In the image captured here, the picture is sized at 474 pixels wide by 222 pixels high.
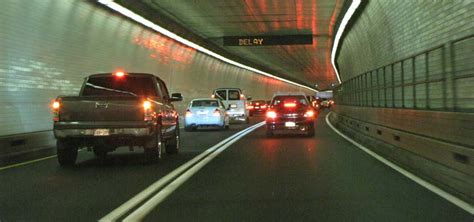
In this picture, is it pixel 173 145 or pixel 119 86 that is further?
pixel 173 145

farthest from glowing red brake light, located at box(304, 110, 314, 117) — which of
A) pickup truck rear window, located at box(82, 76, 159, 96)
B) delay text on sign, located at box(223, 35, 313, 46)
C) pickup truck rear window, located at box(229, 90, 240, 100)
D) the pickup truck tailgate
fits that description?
pickup truck rear window, located at box(229, 90, 240, 100)

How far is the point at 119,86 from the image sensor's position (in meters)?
14.5

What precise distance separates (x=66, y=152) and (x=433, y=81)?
794cm

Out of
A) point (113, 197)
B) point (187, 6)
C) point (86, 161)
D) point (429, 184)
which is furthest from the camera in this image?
point (187, 6)

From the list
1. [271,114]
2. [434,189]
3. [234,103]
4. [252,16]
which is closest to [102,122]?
[434,189]

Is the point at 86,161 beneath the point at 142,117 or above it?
beneath

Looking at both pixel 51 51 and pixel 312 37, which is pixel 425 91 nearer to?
pixel 51 51

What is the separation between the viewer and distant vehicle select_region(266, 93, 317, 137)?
73.7 ft

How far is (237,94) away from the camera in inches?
1517

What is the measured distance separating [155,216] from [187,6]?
65.3 feet

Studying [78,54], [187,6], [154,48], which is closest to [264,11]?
[187,6]

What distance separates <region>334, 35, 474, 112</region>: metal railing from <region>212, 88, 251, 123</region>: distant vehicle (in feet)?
41.9

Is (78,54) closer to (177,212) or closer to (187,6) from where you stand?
(187,6)

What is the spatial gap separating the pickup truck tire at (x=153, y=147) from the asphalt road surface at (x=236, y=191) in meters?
0.29
